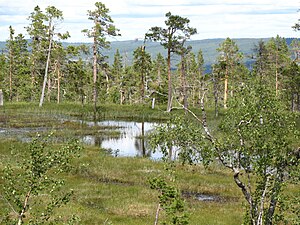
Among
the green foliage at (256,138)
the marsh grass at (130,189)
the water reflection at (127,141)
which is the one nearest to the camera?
the green foliage at (256,138)

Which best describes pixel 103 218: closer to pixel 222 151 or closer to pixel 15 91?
pixel 222 151

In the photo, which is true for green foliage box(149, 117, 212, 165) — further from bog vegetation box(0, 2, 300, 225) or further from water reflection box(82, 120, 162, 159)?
water reflection box(82, 120, 162, 159)

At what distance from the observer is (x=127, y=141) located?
136 feet

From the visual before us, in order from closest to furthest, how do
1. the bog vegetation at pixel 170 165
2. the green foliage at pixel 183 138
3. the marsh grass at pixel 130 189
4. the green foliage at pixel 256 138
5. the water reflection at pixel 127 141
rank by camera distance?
the bog vegetation at pixel 170 165 → the green foliage at pixel 256 138 → the green foliage at pixel 183 138 → the marsh grass at pixel 130 189 → the water reflection at pixel 127 141

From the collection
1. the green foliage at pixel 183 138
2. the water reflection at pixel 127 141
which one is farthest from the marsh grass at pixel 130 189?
the water reflection at pixel 127 141

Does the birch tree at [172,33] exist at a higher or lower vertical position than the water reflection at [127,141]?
higher

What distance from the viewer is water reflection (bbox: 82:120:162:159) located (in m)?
36.0

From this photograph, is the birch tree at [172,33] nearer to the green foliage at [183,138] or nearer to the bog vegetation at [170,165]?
the bog vegetation at [170,165]

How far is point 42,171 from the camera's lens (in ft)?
35.9

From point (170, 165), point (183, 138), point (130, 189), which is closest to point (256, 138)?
point (183, 138)

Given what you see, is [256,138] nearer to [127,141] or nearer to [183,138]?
[183,138]

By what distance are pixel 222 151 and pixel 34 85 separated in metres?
65.1

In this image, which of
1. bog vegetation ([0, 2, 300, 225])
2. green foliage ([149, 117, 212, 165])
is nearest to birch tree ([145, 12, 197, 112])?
bog vegetation ([0, 2, 300, 225])

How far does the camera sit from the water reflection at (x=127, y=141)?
36037 millimetres
